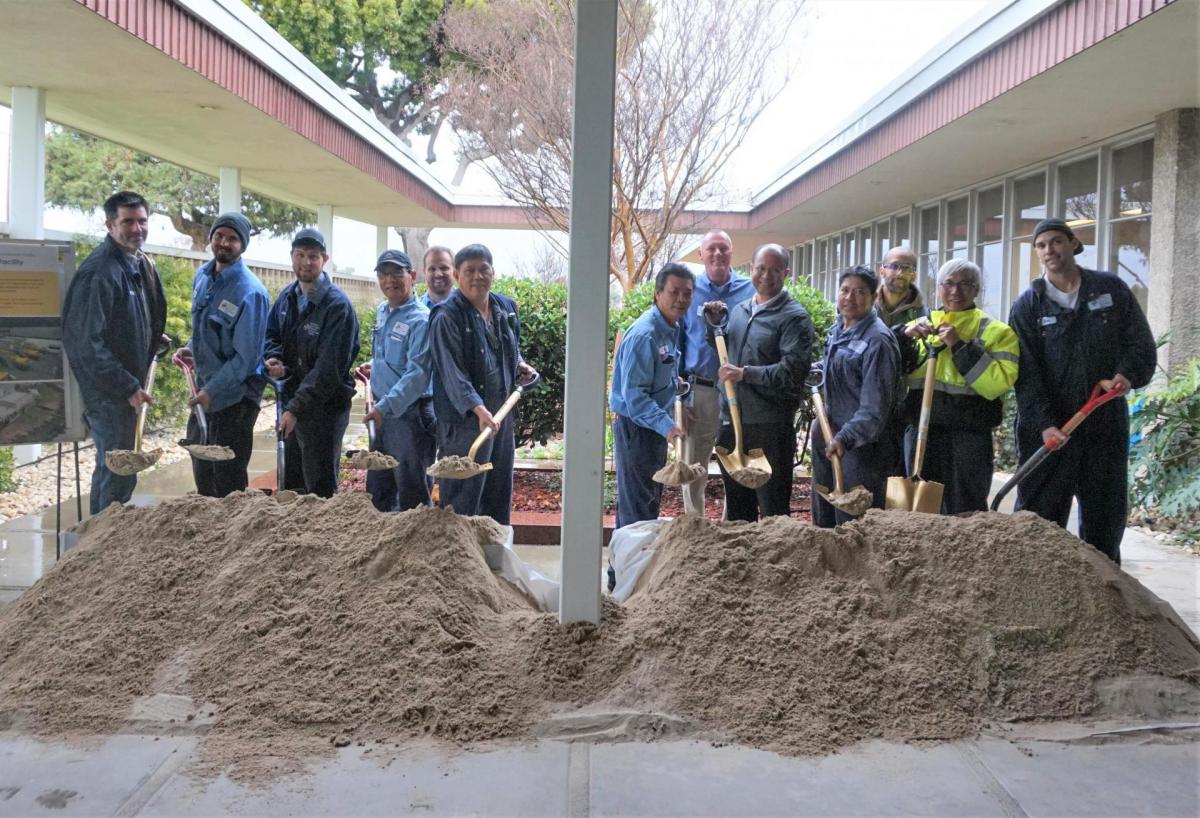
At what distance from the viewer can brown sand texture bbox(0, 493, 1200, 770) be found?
126 inches

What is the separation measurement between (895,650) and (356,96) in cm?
2874

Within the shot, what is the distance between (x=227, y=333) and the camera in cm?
525

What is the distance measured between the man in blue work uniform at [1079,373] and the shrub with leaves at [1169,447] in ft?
6.79

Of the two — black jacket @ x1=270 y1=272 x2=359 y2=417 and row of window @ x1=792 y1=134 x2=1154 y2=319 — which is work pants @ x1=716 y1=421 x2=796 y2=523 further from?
row of window @ x1=792 y1=134 x2=1154 y2=319

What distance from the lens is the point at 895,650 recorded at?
3.44 m

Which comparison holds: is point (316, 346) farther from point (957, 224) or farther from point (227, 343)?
point (957, 224)

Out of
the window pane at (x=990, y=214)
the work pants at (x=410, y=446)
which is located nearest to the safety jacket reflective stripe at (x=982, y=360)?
the work pants at (x=410, y=446)

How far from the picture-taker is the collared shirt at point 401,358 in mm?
5184

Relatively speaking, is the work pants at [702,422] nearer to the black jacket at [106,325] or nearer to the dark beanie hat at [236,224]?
the dark beanie hat at [236,224]

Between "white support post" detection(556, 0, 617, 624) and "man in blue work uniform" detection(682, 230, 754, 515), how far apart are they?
4.77 feet

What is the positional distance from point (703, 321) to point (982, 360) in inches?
53.4

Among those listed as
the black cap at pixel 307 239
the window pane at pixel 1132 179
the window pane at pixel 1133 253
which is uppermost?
the window pane at pixel 1132 179

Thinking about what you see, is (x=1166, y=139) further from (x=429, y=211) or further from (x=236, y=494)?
(x=429, y=211)

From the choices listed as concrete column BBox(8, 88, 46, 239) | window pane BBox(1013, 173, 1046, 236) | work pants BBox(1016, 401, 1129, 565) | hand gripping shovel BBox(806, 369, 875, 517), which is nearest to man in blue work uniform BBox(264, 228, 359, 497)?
hand gripping shovel BBox(806, 369, 875, 517)
